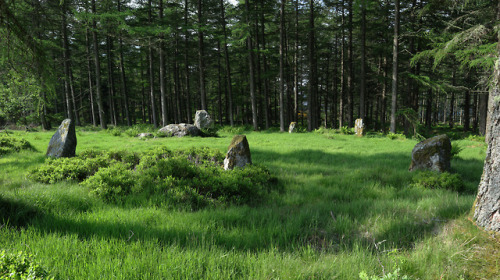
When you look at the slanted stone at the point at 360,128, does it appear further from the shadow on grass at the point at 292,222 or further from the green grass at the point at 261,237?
the shadow on grass at the point at 292,222

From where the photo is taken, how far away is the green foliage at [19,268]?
5.33ft

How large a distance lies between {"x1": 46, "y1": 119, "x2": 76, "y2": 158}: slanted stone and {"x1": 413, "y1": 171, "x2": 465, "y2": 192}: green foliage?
10.5 metres

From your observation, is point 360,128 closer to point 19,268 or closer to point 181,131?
point 181,131

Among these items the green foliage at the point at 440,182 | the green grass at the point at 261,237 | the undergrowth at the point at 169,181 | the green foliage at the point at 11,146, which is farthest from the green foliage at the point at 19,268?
the green foliage at the point at 11,146

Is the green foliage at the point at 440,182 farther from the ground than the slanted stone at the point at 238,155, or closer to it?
closer to it

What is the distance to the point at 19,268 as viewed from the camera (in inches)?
67.9

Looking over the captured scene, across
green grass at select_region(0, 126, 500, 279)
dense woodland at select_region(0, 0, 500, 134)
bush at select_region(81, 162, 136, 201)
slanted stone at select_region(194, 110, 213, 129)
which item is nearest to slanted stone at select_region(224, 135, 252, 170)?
green grass at select_region(0, 126, 500, 279)

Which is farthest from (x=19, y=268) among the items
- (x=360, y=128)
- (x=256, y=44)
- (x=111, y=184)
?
(x=256, y=44)

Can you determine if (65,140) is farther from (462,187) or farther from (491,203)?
(462,187)

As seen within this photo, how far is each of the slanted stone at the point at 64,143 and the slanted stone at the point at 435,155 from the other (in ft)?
36.9

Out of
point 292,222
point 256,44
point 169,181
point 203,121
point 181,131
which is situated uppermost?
point 256,44

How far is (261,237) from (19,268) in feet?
7.58

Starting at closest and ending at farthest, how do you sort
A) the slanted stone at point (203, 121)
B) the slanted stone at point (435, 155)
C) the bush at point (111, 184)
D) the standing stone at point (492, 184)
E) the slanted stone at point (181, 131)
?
1. the standing stone at point (492, 184)
2. the bush at point (111, 184)
3. the slanted stone at point (435, 155)
4. the slanted stone at point (181, 131)
5. the slanted stone at point (203, 121)

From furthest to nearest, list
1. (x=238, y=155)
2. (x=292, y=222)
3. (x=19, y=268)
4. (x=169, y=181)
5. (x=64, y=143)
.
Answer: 1. (x=64, y=143)
2. (x=238, y=155)
3. (x=169, y=181)
4. (x=292, y=222)
5. (x=19, y=268)
